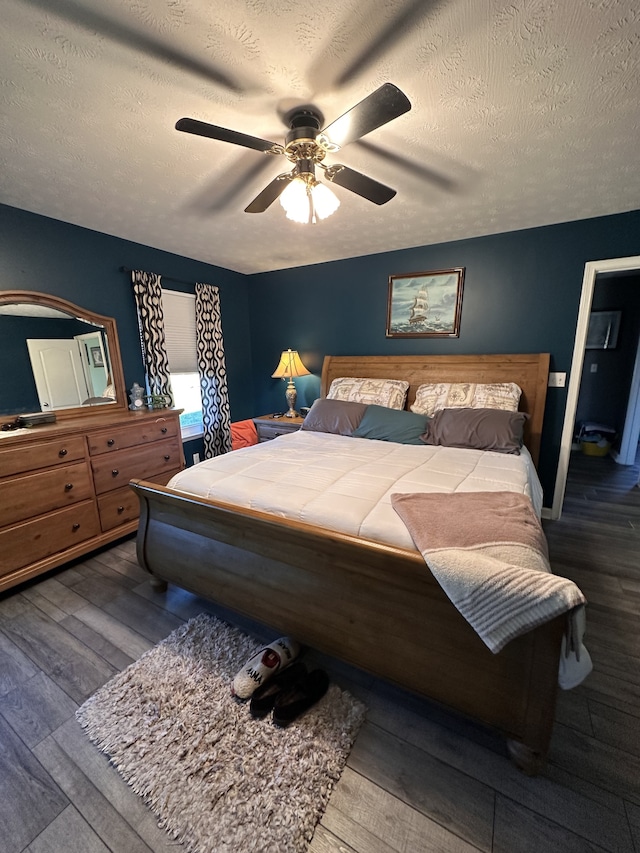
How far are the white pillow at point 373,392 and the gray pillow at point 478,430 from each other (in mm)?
549

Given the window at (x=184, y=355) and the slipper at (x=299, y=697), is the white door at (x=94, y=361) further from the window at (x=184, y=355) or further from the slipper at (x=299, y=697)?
the slipper at (x=299, y=697)

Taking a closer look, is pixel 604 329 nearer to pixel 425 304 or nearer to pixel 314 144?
pixel 425 304

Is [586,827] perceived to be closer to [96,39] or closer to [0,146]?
[96,39]

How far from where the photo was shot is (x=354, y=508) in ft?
4.72

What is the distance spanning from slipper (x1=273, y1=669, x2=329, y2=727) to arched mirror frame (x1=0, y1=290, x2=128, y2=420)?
2.46 meters

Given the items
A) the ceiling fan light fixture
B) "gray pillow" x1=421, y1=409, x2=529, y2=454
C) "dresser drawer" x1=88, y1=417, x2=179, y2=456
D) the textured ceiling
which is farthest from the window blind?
"gray pillow" x1=421, y1=409, x2=529, y2=454

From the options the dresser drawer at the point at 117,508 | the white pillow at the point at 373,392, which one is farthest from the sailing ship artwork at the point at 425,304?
the dresser drawer at the point at 117,508

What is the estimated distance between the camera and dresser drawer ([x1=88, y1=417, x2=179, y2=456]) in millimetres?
2391

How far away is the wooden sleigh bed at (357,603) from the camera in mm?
1046

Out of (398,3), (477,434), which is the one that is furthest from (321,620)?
(398,3)

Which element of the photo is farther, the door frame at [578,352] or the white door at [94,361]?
the white door at [94,361]

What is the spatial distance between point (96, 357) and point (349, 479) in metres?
2.39

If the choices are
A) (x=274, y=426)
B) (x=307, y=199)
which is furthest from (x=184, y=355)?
(x=307, y=199)

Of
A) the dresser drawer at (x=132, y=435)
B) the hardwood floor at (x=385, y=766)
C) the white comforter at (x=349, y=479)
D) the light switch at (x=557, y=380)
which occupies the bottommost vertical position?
the hardwood floor at (x=385, y=766)
